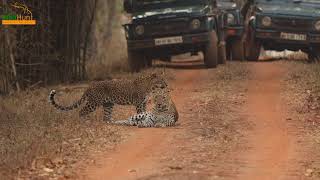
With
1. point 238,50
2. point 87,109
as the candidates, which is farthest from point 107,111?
point 238,50

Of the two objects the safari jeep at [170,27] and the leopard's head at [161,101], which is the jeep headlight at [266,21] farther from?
the leopard's head at [161,101]

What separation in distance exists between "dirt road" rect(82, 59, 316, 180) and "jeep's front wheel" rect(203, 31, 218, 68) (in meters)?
3.15

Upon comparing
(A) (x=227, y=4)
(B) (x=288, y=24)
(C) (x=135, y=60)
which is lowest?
(C) (x=135, y=60)

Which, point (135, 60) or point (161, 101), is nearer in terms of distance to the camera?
→ point (161, 101)

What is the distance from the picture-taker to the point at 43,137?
8.60 metres

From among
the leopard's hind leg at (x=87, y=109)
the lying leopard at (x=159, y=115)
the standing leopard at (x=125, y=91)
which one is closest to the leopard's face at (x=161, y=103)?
the lying leopard at (x=159, y=115)

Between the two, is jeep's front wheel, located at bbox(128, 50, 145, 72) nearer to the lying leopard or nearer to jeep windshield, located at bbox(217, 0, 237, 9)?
jeep windshield, located at bbox(217, 0, 237, 9)

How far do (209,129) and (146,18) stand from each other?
7.63m

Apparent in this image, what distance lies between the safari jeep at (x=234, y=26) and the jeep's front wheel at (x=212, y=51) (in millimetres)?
2723

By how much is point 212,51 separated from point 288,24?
259 cm

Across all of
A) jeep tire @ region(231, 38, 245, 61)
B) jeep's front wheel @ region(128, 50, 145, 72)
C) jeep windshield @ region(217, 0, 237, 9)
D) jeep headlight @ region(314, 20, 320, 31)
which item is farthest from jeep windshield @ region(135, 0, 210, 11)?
jeep tire @ region(231, 38, 245, 61)

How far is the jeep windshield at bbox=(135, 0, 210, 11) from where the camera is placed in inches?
687

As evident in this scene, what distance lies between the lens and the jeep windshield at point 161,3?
57.2 feet

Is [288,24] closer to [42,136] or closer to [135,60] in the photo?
[135,60]
